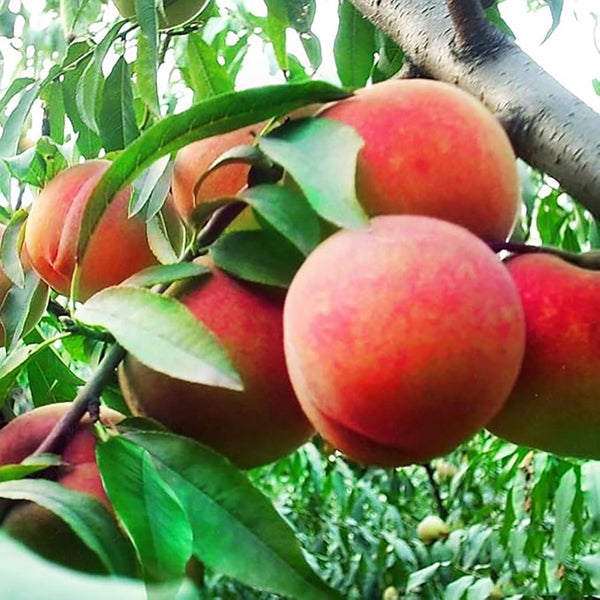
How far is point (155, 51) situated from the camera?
0.73m

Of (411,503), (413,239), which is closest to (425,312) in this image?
(413,239)

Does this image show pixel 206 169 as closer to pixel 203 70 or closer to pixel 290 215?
pixel 290 215

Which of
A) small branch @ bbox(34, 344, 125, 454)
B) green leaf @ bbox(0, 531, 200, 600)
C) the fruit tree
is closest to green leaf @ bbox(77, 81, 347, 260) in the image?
the fruit tree

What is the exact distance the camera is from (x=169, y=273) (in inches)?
21.2

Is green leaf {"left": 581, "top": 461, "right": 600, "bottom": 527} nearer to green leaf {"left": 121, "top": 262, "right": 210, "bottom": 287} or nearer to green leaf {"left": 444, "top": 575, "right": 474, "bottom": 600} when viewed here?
green leaf {"left": 444, "top": 575, "right": 474, "bottom": 600}

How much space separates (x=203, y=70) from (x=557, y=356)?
0.58 meters

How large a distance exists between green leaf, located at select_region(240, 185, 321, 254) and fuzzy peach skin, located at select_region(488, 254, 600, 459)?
12cm

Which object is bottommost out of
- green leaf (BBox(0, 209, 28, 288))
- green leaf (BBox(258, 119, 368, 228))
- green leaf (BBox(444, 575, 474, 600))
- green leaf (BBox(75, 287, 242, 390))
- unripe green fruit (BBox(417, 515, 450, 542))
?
unripe green fruit (BBox(417, 515, 450, 542))

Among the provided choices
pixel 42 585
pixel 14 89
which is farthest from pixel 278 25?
pixel 42 585

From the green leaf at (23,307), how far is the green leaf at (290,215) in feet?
0.83

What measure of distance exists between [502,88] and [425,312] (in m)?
0.21

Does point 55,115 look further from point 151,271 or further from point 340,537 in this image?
point 340,537

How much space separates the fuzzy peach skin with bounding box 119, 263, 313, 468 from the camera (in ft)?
1.73

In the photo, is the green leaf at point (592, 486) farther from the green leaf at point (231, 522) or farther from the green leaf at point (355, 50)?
the green leaf at point (231, 522)
